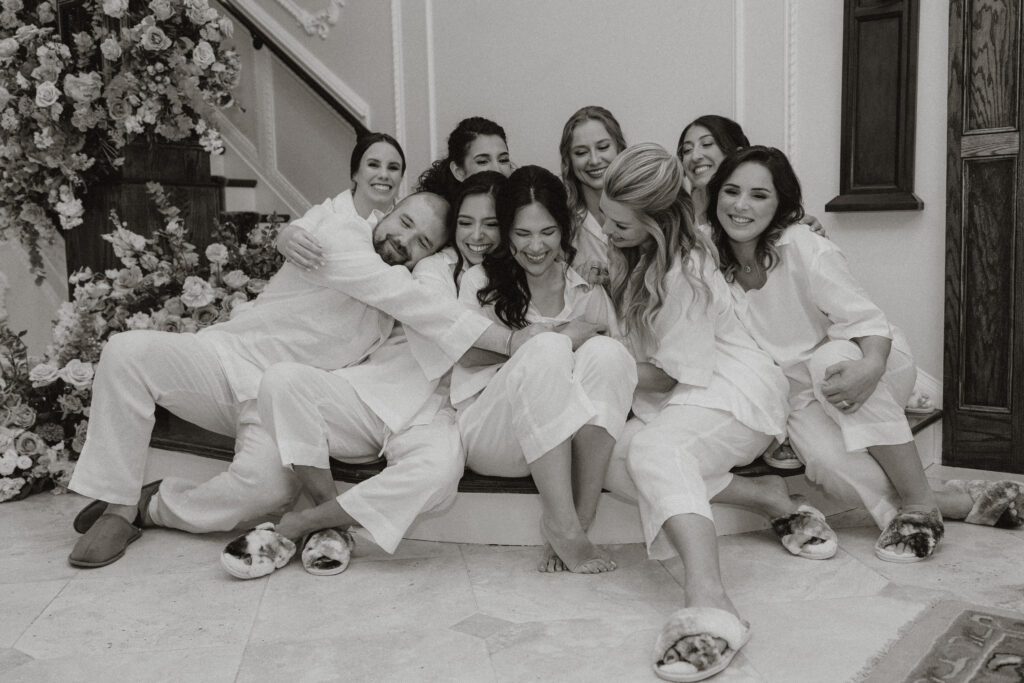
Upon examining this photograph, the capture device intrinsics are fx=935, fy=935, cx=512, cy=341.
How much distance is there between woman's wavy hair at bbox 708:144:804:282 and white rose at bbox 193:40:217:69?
70.0 inches

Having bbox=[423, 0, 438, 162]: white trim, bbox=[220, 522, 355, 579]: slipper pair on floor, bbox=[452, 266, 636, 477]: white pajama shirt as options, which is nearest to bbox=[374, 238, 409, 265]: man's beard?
bbox=[452, 266, 636, 477]: white pajama shirt

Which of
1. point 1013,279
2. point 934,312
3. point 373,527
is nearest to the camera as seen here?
point 373,527

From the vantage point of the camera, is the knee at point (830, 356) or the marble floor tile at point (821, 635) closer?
the marble floor tile at point (821, 635)

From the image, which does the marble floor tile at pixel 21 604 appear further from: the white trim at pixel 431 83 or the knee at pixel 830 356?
the white trim at pixel 431 83

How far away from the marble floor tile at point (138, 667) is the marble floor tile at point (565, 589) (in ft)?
1.82

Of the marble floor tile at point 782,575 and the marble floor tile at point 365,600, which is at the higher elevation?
the marble floor tile at point 782,575

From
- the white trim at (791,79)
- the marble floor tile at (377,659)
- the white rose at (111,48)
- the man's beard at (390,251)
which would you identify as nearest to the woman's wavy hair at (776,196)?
the white trim at (791,79)

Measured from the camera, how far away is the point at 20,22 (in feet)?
10.7

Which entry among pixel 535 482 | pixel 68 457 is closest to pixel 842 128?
pixel 535 482

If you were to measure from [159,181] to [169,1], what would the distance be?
0.66 m

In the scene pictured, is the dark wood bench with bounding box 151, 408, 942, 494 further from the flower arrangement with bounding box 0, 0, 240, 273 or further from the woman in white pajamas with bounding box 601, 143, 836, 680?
the flower arrangement with bounding box 0, 0, 240, 273

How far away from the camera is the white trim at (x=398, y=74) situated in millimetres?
4230

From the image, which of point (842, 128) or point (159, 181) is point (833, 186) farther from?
point (159, 181)

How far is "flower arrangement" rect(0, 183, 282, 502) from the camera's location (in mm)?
3029
